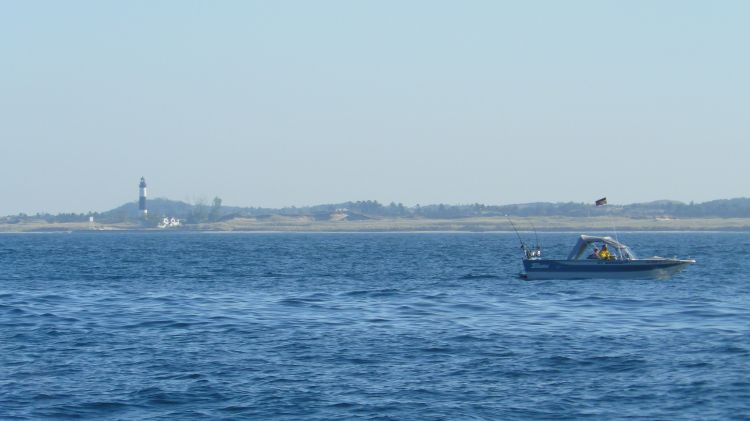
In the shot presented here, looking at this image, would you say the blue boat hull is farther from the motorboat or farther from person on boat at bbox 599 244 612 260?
person on boat at bbox 599 244 612 260

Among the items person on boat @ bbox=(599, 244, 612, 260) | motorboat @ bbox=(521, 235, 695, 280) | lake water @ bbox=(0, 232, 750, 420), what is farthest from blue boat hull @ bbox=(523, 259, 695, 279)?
lake water @ bbox=(0, 232, 750, 420)

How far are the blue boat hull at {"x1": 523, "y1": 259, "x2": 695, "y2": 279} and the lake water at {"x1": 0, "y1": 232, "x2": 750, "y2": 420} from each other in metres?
3.86

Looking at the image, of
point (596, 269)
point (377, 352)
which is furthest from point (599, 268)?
point (377, 352)

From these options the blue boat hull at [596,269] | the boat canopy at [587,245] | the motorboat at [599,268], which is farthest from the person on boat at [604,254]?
the blue boat hull at [596,269]

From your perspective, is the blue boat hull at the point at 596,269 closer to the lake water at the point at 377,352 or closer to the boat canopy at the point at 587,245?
the boat canopy at the point at 587,245

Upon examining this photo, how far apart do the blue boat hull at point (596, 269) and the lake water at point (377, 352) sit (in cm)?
386

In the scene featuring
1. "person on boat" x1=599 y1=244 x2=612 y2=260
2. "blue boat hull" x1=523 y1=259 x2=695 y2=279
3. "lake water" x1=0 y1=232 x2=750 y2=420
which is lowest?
"lake water" x1=0 y1=232 x2=750 y2=420

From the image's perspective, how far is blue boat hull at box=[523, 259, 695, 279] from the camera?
2702 inches

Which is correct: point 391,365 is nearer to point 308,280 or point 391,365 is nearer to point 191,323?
point 191,323

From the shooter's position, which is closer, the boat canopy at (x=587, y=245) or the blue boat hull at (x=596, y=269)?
the blue boat hull at (x=596, y=269)

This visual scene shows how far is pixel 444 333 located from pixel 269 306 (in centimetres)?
1379

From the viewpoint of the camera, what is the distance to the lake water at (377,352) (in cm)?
2777

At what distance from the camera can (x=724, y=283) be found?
67.9 metres

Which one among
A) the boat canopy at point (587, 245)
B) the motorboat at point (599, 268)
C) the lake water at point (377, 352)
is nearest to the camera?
the lake water at point (377, 352)
